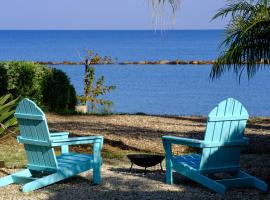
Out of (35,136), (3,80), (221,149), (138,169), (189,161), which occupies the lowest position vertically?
(138,169)

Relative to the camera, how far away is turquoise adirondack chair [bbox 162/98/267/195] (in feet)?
25.4

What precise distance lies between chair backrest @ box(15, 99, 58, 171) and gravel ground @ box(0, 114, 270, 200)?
0.30 metres

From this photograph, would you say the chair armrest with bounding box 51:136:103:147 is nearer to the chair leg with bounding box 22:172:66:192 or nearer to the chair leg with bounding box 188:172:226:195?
the chair leg with bounding box 22:172:66:192

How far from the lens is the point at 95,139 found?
820 cm

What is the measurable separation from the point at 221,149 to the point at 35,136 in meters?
2.05

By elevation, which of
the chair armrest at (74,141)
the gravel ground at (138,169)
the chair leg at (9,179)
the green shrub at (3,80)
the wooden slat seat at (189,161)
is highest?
the green shrub at (3,80)

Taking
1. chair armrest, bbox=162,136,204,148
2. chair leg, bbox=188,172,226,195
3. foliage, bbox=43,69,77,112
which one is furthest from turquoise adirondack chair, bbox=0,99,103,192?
foliage, bbox=43,69,77,112

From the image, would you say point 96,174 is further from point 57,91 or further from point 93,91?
point 93,91

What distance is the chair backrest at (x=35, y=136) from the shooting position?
25.9 feet

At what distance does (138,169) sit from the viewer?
932 cm

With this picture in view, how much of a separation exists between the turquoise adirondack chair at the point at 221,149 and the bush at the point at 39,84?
806cm

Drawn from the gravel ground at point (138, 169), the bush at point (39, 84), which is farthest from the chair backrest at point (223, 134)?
the bush at point (39, 84)

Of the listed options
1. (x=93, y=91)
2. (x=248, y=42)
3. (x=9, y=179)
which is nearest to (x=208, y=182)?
(x=9, y=179)

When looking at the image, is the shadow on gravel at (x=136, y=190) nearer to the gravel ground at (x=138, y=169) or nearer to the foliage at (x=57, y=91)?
the gravel ground at (x=138, y=169)
